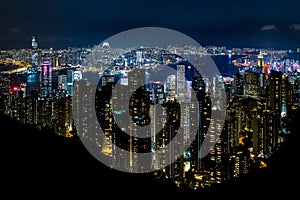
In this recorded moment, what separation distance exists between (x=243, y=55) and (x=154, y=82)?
2.99 metres

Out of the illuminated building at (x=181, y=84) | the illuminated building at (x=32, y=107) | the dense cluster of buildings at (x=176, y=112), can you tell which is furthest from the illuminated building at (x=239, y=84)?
the illuminated building at (x=32, y=107)

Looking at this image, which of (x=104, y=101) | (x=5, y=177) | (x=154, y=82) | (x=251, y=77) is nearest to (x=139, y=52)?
(x=154, y=82)

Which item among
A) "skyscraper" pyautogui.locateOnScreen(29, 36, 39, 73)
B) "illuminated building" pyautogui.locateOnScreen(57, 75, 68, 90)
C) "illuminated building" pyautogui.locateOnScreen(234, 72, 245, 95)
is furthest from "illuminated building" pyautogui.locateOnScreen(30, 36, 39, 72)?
"illuminated building" pyautogui.locateOnScreen(234, 72, 245, 95)

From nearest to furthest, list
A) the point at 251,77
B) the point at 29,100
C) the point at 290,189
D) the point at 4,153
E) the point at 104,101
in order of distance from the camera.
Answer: the point at 290,189 → the point at 4,153 → the point at 104,101 → the point at 29,100 → the point at 251,77

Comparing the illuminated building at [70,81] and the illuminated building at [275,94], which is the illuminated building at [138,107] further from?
the illuminated building at [70,81]

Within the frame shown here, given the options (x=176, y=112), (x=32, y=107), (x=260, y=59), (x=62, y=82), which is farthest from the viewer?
(x=260, y=59)

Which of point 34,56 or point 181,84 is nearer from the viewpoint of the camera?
point 181,84

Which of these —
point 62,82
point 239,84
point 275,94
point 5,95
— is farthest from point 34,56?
point 275,94

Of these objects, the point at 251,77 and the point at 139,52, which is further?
the point at 251,77

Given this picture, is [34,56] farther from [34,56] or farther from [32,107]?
[32,107]

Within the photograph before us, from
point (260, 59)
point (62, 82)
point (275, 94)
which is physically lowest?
point (275, 94)

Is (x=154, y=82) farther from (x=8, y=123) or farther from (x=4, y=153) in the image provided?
(x=4, y=153)

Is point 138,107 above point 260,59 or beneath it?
beneath

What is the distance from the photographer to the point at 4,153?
2117 mm
